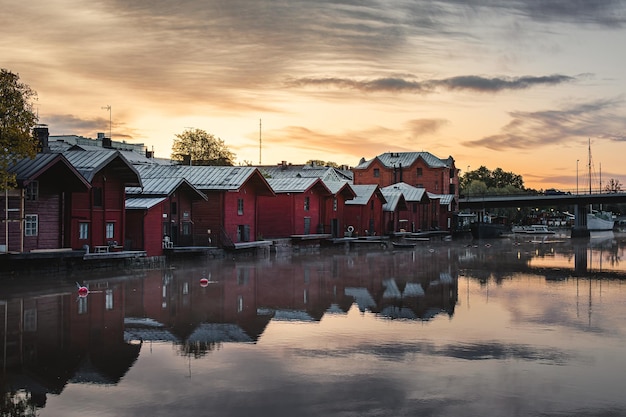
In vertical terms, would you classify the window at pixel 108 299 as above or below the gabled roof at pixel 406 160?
below

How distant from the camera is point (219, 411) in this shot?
13.9m

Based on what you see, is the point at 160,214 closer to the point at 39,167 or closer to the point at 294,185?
the point at 39,167

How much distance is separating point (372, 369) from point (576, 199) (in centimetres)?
10533

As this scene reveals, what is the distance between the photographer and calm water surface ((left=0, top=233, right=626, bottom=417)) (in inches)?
574

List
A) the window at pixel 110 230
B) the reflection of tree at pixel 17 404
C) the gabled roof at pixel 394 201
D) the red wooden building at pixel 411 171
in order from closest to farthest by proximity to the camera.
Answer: the reflection of tree at pixel 17 404 → the window at pixel 110 230 → the gabled roof at pixel 394 201 → the red wooden building at pixel 411 171

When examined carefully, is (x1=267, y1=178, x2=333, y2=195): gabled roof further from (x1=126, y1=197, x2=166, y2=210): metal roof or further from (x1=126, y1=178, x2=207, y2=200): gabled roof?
(x1=126, y1=197, x2=166, y2=210): metal roof

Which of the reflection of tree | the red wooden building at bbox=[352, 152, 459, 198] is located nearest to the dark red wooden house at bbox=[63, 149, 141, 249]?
the reflection of tree

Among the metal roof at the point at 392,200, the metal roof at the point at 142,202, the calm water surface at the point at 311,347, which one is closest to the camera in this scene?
the calm water surface at the point at 311,347

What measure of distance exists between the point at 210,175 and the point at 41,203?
19.3 meters

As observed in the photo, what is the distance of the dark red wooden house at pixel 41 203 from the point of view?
124 feet

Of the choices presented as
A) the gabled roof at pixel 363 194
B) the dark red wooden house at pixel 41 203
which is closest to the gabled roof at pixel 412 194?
the gabled roof at pixel 363 194

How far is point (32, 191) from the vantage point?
1553 inches

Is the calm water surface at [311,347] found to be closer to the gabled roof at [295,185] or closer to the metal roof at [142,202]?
the metal roof at [142,202]

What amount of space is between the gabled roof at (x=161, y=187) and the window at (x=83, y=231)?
6.31m
